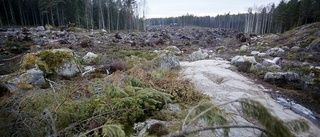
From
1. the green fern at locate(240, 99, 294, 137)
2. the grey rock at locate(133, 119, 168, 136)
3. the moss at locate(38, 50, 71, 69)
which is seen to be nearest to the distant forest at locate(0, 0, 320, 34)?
the moss at locate(38, 50, 71, 69)

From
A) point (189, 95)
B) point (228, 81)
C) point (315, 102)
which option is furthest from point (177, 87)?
point (315, 102)

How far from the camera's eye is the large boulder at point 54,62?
646 centimetres

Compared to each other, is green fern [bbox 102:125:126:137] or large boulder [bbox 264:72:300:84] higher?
green fern [bbox 102:125:126:137]

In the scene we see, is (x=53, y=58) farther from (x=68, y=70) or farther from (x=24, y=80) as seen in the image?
(x=24, y=80)

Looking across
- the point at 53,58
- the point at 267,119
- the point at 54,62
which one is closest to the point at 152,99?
the point at 267,119

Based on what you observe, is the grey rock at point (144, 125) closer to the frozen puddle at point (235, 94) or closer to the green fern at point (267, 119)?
the frozen puddle at point (235, 94)

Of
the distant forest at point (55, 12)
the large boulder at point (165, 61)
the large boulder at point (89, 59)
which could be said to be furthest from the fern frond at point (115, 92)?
the distant forest at point (55, 12)

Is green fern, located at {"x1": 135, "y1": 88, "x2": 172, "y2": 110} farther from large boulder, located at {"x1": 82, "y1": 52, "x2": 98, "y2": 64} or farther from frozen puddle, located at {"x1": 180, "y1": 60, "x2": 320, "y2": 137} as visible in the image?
large boulder, located at {"x1": 82, "y1": 52, "x2": 98, "y2": 64}

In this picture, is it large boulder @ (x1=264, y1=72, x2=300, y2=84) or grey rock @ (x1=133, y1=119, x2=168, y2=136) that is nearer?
grey rock @ (x1=133, y1=119, x2=168, y2=136)

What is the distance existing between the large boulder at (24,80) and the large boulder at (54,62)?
23.4 inches

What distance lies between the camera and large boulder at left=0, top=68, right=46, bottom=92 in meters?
4.89

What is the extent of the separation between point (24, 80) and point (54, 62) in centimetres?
169

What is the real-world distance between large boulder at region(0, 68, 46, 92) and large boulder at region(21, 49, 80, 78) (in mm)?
594

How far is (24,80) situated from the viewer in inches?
205
